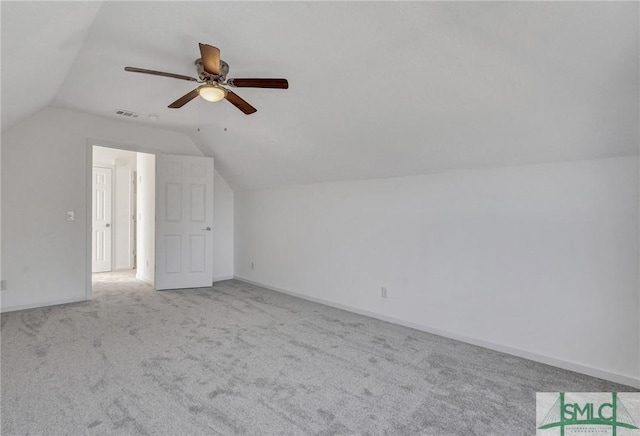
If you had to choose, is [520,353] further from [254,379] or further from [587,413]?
[254,379]

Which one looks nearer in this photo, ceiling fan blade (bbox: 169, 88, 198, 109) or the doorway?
ceiling fan blade (bbox: 169, 88, 198, 109)

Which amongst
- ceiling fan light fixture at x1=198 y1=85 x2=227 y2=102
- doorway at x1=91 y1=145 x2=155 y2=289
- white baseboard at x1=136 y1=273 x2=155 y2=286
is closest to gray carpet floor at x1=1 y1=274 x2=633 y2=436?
white baseboard at x1=136 y1=273 x2=155 y2=286

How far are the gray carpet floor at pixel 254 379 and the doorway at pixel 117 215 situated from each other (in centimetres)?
246

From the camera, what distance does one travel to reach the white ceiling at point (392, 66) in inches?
70.9

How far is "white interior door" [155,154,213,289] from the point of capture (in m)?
4.84

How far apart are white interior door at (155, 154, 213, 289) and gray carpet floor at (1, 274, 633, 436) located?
1.34m

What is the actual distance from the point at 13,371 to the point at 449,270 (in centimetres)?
367

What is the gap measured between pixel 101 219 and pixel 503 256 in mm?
7063

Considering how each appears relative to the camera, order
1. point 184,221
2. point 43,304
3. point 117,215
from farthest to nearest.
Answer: point 117,215 < point 184,221 < point 43,304

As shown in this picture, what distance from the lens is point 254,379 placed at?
226 cm

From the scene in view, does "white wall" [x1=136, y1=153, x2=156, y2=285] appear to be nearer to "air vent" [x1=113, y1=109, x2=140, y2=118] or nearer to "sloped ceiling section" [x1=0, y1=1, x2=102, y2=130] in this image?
"air vent" [x1=113, y1=109, x2=140, y2=118]

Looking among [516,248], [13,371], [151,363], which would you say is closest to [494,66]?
[516,248]

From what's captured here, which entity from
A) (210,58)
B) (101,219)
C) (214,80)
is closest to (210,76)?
(214,80)

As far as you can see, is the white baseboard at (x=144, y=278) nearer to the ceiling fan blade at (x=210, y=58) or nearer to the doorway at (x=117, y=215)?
the doorway at (x=117, y=215)
